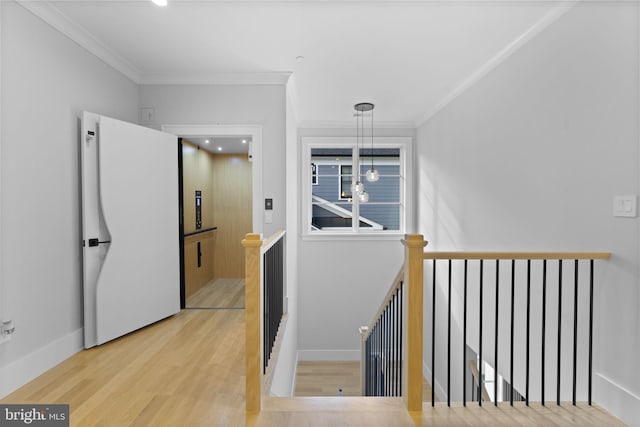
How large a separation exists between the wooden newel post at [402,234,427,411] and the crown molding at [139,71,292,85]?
7.41ft

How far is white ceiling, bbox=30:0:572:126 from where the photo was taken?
2.21 m

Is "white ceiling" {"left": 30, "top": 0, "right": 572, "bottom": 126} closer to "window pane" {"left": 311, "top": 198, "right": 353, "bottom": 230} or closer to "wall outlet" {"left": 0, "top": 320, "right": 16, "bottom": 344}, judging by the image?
"wall outlet" {"left": 0, "top": 320, "right": 16, "bottom": 344}

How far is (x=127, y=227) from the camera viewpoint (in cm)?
285

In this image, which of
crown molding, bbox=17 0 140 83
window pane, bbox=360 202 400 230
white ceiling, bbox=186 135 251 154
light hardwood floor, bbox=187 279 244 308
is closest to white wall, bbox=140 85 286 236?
crown molding, bbox=17 0 140 83

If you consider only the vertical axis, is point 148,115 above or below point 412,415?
above

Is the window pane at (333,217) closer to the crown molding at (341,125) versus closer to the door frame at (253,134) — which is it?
the crown molding at (341,125)

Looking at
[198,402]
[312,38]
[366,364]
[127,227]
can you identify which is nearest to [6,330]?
[127,227]

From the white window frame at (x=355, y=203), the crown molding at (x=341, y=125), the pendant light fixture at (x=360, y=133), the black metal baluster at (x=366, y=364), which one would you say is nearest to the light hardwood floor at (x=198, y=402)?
the black metal baluster at (x=366, y=364)

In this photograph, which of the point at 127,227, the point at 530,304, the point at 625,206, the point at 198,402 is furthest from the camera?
the point at 127,227

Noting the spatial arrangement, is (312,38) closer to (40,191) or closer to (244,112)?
(244,112)

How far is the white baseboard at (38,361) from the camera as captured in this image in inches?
78.4

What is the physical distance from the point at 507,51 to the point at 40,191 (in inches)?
144

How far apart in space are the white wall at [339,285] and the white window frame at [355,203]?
0.29 ft

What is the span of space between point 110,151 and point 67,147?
0.96 ft
